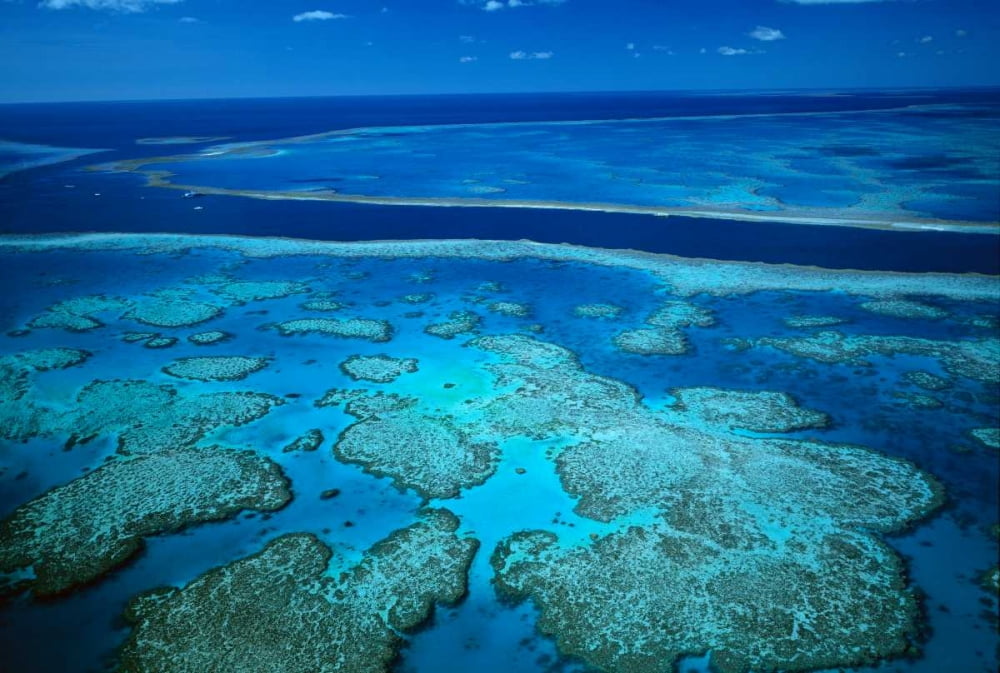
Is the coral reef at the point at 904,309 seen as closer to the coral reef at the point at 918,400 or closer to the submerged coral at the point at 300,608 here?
the coral reef at the point at 918,400

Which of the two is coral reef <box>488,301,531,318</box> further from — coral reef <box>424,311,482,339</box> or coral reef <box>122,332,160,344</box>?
coral reef <box>122,332,160,344</box>

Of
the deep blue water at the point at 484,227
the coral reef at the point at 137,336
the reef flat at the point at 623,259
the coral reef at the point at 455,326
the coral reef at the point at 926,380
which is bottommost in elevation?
the coral reef at the point at 926,380

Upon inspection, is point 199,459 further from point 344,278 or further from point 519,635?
point 344,278

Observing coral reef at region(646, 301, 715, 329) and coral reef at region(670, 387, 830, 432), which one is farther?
coral reef at region(646, 301, 715, 329)

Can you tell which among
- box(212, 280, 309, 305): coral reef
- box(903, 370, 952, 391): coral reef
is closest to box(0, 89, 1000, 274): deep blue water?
box(212, 280, 309, 305): coral reef

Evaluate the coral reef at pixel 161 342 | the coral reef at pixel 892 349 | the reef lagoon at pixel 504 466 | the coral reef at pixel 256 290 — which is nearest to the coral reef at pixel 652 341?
the reef lagoon at pixel 504 466

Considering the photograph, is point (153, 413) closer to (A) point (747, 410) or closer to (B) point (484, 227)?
(A) point (747, 410)

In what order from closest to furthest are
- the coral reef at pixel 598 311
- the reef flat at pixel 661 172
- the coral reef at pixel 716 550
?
the coral reef at pixel 716 550
the coral reef at pixel 598 311
the reef flat at pixel 661 172
